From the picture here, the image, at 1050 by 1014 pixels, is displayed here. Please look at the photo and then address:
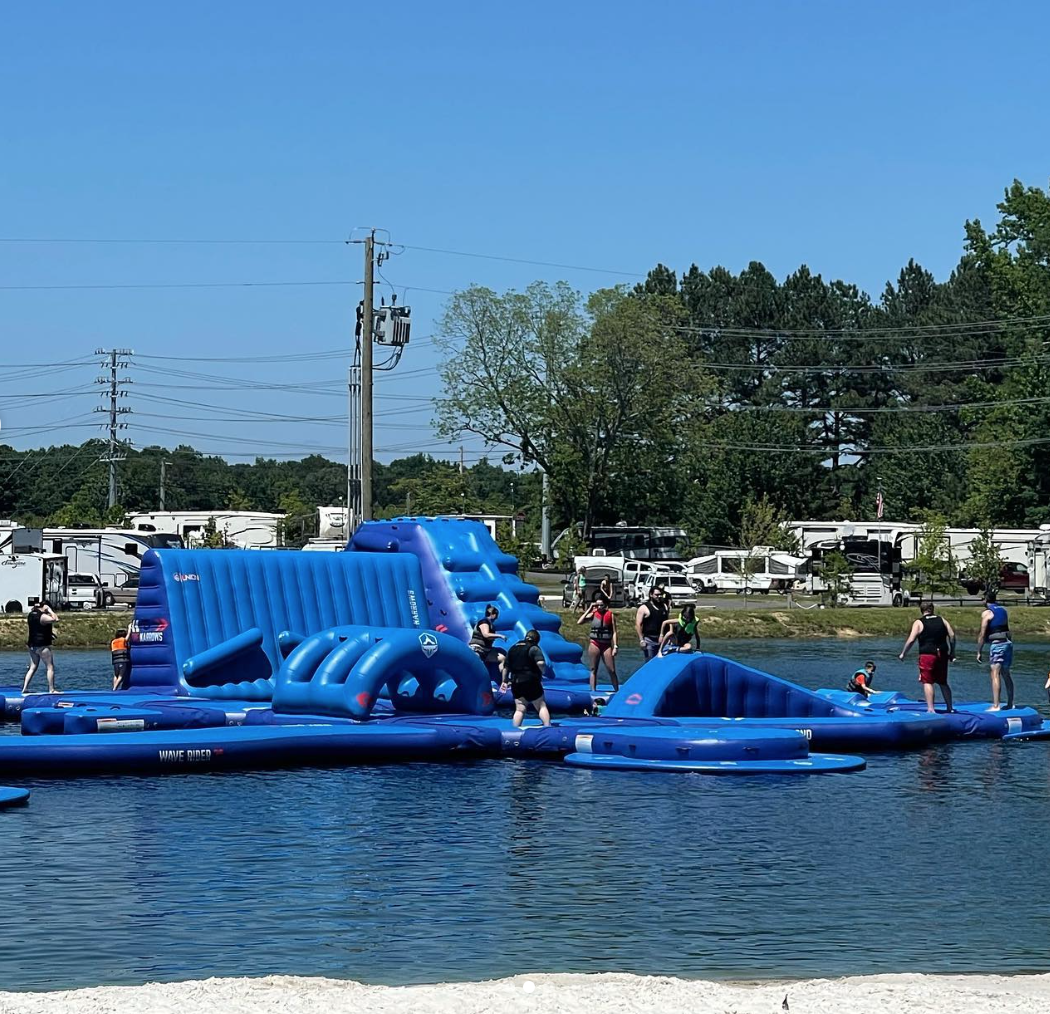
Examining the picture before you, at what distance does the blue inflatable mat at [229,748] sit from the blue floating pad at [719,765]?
167cm

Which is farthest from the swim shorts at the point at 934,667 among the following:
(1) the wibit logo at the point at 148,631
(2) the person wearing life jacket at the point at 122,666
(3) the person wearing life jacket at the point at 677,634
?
(2) the person wearing life jacket at the point at 122,666

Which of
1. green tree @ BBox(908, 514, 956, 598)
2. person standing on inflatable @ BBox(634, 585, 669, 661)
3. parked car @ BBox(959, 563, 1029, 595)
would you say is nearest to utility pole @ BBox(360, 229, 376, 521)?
person standing on inflatable @ BBox(634, 585, 669, 661)

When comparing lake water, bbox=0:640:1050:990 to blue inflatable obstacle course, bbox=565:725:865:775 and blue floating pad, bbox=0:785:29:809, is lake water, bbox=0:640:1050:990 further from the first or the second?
blue inflatable obstacle course, bbox=565:725:865:775

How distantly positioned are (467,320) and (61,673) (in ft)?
138

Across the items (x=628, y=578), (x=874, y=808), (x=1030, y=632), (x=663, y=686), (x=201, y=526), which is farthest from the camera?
(x=201, y=526)

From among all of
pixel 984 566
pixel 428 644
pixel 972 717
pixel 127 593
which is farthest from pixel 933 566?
pixel 428 644

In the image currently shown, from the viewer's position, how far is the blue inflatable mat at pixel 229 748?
19.8m

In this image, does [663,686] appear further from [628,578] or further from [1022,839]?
[628,578]

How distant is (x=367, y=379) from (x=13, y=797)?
2563 centimetres

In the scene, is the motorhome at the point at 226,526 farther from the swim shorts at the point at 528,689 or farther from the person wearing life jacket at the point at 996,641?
the swim shorts at the point at 528,689

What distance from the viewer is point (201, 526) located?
80938mm

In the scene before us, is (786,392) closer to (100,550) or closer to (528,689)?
(100,550)

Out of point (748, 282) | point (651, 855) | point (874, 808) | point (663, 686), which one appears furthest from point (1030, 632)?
point (748, 282)

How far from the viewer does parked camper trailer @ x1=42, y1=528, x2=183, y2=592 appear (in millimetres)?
61562
